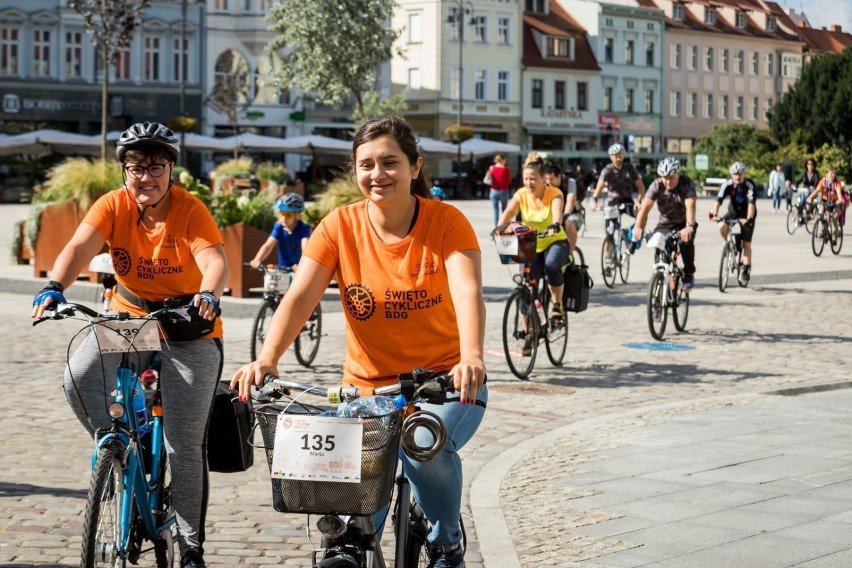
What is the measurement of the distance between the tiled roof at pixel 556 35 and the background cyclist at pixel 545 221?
72003 millimetres

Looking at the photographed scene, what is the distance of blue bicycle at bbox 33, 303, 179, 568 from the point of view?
4.98 metres

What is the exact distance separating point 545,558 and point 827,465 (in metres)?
2.63

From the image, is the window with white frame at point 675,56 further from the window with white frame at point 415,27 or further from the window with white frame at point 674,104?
the window with white frame at point 415,27

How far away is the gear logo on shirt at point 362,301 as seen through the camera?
4.46m

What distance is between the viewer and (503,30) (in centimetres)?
8300

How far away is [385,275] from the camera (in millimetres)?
4465

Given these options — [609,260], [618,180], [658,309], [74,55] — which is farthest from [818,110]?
[658,309]

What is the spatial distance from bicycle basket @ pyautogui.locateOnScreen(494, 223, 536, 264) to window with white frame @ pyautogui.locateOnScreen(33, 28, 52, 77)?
53109 mm

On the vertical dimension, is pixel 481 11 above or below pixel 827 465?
above

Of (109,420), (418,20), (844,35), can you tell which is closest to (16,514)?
(109,420)

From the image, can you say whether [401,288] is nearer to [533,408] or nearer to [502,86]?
[533,408]

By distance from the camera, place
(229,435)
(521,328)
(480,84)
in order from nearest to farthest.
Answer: (229,435), (521,328), (480,84)

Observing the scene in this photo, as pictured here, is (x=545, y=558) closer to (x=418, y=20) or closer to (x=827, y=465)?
(x=827, y=465)

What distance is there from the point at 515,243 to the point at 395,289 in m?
7.43
